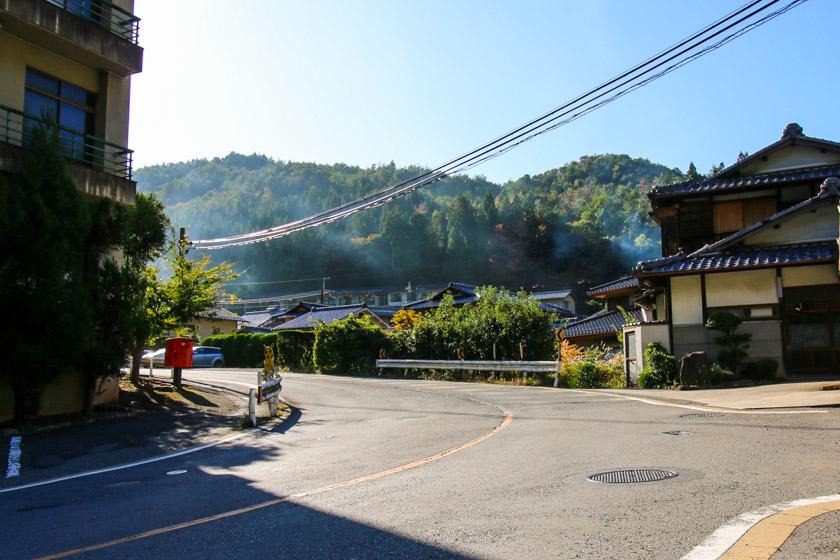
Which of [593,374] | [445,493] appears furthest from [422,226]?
[445,493]

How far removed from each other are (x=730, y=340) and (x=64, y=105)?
19.3 metres

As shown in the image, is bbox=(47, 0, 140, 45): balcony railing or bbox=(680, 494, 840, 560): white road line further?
bbox=(47, 0, 140, 45): balcony railing

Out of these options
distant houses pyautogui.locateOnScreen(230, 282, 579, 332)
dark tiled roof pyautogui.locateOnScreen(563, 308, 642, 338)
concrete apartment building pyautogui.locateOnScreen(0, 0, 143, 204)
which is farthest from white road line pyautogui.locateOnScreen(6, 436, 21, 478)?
dark tiled roof pyautogui.locateOnScreen(563, 308, 642, 338)

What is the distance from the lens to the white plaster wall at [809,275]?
773 inches

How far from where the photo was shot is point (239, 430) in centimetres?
1309

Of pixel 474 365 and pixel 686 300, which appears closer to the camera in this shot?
pixel 686 300

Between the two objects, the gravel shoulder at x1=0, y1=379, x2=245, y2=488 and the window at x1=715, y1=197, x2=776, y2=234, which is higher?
the window at x1=715, y1=197, x2=776, y2=234

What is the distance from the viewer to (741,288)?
67.7ft

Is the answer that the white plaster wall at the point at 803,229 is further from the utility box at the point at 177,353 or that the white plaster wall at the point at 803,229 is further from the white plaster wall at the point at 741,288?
the utility box at the point at 177,353

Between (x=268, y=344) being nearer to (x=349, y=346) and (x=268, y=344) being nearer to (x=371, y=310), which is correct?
(x=349, y=346)

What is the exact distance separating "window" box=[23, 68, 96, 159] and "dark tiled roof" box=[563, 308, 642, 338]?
29.6m

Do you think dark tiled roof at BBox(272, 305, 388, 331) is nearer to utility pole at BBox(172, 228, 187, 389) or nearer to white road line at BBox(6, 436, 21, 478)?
utility pole at BBox(172, 228, 187, 389)

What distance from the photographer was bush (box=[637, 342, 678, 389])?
19.9m

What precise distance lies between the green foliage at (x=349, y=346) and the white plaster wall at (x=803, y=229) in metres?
17.5
